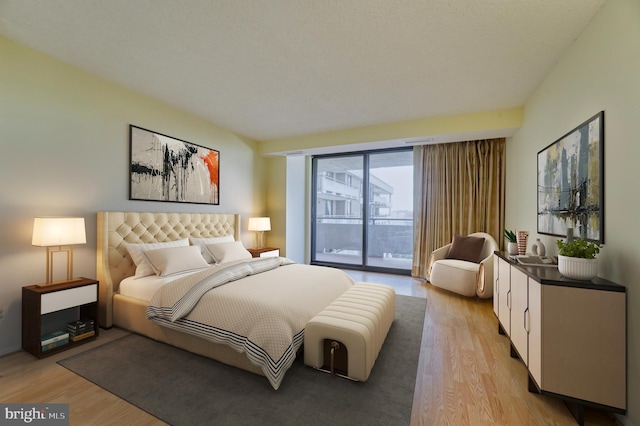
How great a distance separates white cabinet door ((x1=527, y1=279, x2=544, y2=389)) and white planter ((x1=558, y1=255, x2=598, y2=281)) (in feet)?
0.66

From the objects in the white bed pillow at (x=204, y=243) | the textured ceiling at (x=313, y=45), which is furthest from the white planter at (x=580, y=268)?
the white bed pillow at (x=204, y=243)

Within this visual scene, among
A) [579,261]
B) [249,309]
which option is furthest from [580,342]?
[249,309]

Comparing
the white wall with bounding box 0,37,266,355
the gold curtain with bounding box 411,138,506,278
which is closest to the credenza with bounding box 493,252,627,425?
the gold curtain with bounding box 411,138,506,278

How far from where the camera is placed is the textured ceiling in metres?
1.89

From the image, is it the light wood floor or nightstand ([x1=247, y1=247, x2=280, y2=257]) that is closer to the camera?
the light wood floor

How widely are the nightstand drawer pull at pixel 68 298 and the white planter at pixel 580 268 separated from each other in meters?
3.87

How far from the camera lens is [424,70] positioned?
A: 268 centimetres

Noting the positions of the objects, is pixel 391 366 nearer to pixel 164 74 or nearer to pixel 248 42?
pixel 248 42

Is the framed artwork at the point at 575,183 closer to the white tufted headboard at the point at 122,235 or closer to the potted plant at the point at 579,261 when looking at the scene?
the potted plant at the point at 579,261

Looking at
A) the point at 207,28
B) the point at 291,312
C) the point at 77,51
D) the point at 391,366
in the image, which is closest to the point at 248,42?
the point at 207,28

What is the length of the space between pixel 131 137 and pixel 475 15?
367cm

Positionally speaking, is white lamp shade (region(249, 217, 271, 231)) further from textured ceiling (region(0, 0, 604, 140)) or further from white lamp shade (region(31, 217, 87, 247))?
white lamp shade (region(31, 217, 87, 247))

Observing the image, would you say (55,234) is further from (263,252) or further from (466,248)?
(466,248)

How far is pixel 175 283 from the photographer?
7.83 ft
